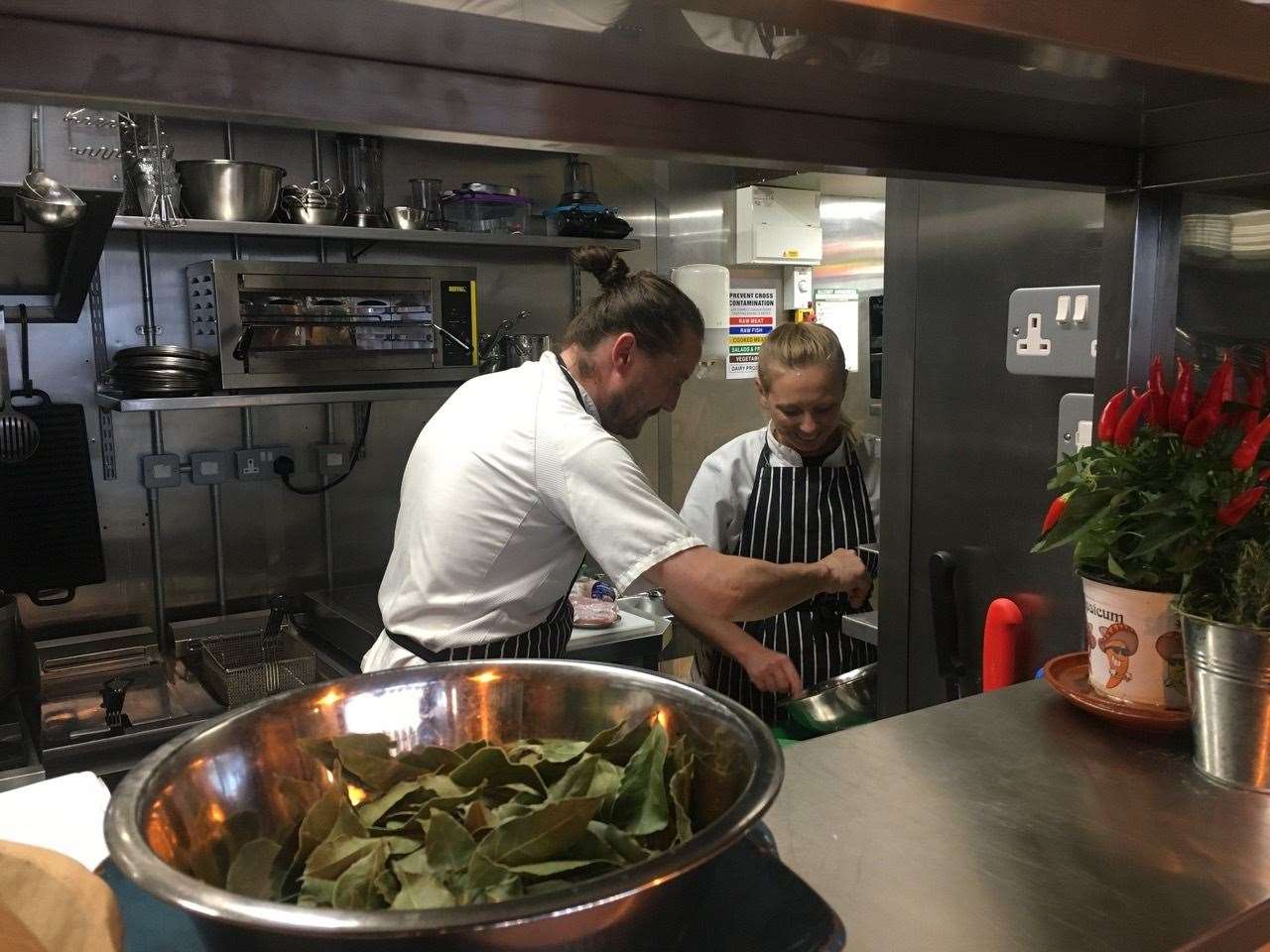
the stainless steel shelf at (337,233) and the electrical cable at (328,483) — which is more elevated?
the stainless steel shelf at (337,233)

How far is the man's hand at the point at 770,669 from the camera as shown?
7.03 ft

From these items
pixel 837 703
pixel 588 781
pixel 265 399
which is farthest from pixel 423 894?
pixel 265 399

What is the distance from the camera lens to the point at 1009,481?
1.50 metres

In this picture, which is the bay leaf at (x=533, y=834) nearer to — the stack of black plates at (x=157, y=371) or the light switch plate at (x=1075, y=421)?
the light switch plate at (x=1075, y=421)

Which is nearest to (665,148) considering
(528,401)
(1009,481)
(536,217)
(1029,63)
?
(1029,63)

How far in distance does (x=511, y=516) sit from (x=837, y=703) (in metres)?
0.66

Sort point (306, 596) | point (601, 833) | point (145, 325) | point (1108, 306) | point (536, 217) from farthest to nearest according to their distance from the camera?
point (536, 217)
point (306, 596)
point (145, 325)
point (1108, 306)
point (601, 833)

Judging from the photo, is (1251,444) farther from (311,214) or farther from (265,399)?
(311,214)

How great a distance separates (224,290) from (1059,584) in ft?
7.41

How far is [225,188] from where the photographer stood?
9.41 ft

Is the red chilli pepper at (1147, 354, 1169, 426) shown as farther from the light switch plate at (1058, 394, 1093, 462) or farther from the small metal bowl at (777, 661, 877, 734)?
the small metal bowl at (777, 661, 877, 734)

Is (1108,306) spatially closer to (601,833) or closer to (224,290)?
(601,833)

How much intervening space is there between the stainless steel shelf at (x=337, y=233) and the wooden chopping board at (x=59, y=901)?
8.24ft

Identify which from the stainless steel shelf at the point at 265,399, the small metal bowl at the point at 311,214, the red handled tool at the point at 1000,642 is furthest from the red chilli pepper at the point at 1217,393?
the small metal bowl at the point at 311,214
